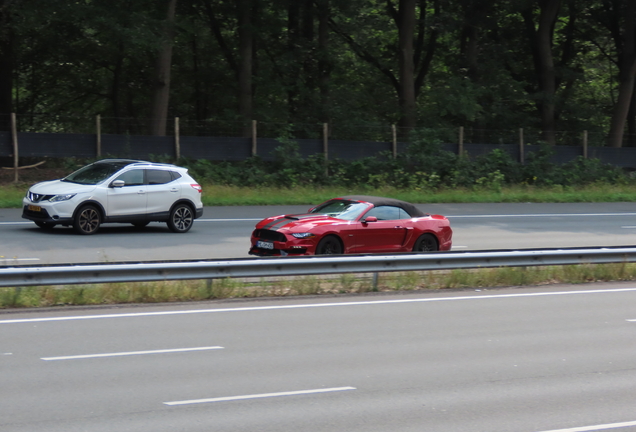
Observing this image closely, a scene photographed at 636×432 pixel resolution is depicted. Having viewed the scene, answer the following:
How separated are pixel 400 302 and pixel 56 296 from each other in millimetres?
4837

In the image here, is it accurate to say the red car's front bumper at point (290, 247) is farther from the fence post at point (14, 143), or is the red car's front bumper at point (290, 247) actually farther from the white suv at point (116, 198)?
the fence post at point (14, 143)

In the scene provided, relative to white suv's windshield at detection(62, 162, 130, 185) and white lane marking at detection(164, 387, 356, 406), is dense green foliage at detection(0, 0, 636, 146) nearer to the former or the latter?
white suv's windshield at detection(62, 162, 130, 185)

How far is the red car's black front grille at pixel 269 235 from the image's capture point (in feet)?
48.6

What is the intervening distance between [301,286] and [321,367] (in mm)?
4551

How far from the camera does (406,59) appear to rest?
39.8 m

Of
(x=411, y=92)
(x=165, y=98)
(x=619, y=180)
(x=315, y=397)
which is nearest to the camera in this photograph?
(x=315, y=397)

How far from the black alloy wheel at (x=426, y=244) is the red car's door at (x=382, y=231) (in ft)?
1.32

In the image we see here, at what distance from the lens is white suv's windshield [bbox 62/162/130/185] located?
18625mm

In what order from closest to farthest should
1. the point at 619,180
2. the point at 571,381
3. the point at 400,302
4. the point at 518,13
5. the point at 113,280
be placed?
1. the point at 571,381
2. the point at 113,280
3. the point at 400,302
4. the point at 619,180
5. the point at 518,13

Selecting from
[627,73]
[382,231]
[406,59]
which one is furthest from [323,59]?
[382,231]

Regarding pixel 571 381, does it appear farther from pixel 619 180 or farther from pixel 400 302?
pixel 619 180

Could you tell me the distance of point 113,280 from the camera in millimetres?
11234

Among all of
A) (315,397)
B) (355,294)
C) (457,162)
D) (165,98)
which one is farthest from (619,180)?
(315,397)

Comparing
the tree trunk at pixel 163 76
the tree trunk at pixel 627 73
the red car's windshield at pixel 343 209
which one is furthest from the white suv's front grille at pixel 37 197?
the tree trunk at pixel 627 73
